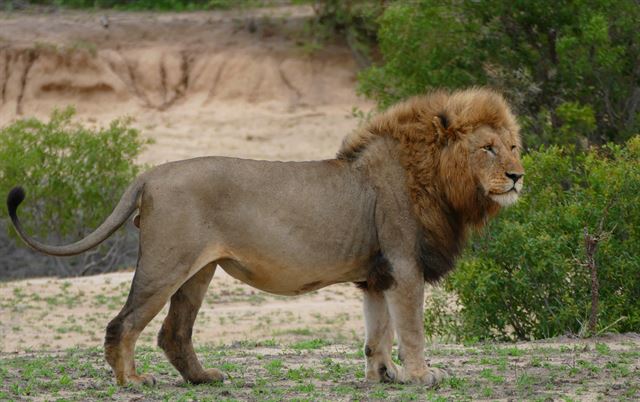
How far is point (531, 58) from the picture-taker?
56.9ft

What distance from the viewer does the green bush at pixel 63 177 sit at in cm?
1886

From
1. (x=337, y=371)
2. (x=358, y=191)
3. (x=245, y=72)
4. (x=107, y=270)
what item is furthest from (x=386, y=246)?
(x=245, y=72)

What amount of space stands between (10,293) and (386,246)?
371 inches

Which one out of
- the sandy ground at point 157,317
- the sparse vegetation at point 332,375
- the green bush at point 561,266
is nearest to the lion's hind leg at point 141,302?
the sparse vegetation at point 332,375

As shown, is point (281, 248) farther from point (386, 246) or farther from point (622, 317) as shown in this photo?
point (622, 317)

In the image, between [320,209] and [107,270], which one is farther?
[107,270]

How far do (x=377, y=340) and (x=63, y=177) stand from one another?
12.5 metres

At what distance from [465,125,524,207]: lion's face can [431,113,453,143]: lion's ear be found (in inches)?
5.8

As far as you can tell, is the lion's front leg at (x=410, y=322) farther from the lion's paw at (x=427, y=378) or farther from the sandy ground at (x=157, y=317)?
the sandy ground at (x=157, y=317)

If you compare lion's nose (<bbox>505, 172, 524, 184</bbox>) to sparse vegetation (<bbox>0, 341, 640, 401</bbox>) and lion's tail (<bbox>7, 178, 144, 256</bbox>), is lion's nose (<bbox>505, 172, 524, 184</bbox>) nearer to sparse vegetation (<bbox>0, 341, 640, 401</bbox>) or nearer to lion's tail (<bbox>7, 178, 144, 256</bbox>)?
sparse vegetation (<bbox>0, 341, 640, 401</bbox>)

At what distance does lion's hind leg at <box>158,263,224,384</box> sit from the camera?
7375 millimetres

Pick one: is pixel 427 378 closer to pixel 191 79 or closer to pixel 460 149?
pixel 460 149

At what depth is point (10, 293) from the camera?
50.8 feet

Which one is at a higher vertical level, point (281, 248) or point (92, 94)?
point (281, 248)
